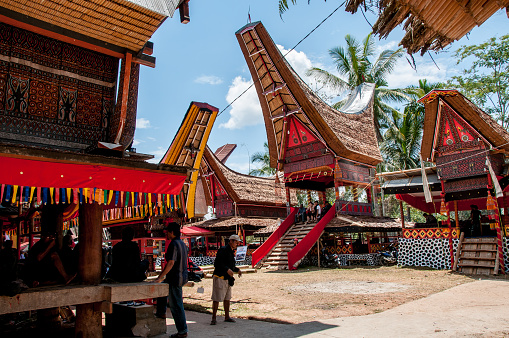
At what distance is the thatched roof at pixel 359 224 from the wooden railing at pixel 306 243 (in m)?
0.36

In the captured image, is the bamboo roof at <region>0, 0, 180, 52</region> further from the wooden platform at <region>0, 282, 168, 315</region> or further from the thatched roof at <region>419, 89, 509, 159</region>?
the thatched roof at <region>419, 89, 509, 159</region>

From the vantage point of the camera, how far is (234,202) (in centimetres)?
2616

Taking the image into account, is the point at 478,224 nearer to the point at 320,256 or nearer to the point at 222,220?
the point at 320,256

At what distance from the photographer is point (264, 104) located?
20234mm

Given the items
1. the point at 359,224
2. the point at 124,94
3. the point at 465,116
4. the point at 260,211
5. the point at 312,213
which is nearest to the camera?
the point at 124,94

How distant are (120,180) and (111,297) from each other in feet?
5.11

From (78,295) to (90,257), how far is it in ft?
1.96

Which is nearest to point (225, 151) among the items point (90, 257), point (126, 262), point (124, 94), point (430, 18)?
point (124, 94)

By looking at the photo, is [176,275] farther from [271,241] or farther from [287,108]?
[287,108]

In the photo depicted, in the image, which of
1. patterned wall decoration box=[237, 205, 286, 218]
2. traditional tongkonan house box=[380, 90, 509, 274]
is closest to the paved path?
traditional tongkonan house box=[380, 90, 509, 274]

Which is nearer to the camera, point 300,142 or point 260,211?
point 300,142

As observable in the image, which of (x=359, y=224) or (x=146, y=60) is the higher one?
(x=146, y=60)

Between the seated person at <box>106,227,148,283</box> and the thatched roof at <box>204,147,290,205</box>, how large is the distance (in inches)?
722

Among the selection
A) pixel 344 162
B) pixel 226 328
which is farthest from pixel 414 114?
pixel 226 328
